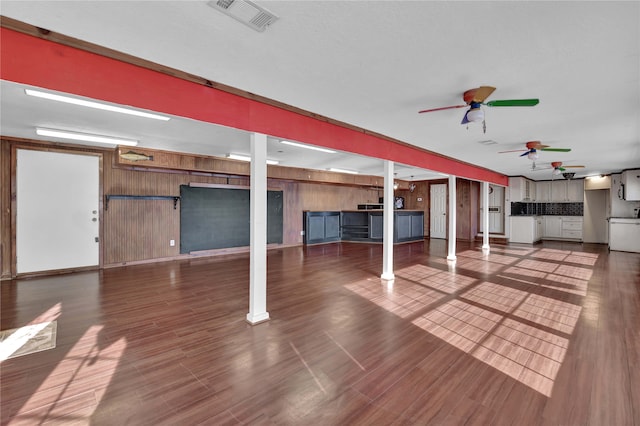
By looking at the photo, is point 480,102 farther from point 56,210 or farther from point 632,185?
point 632,185

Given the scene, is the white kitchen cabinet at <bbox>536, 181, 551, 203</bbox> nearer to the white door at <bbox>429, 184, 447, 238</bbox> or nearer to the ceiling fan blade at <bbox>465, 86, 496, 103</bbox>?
the white door at <bbox>429, 184, 447, 238</bbox>

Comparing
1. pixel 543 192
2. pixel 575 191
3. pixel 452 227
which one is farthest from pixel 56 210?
pixel 575 191

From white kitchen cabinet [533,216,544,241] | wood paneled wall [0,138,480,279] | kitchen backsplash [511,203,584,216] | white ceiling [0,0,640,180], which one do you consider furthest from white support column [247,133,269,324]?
white kitchen cabinet [533,216,544,241]

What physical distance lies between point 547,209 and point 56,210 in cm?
1496

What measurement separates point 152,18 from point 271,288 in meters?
3.58

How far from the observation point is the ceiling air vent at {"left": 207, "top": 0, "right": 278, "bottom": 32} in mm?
1649

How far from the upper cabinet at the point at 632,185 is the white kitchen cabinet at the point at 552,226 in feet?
7.69

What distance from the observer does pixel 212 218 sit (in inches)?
286

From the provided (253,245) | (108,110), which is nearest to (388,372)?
(253,245)

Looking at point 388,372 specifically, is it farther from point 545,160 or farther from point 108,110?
point 545,160

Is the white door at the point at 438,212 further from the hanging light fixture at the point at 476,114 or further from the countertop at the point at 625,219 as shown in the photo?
the hanging light fixture at the point at 476,114

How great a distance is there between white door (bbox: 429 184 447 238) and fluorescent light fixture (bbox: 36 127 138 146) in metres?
10.5

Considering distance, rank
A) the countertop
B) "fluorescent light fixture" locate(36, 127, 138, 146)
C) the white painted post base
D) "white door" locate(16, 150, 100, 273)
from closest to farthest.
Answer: the white painted post base
"fluorescent light fixture" locate(36, 127, 138, 146)
"white door" locate(16, 150, 100, 273)
the countertop

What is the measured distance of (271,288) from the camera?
4.40m
